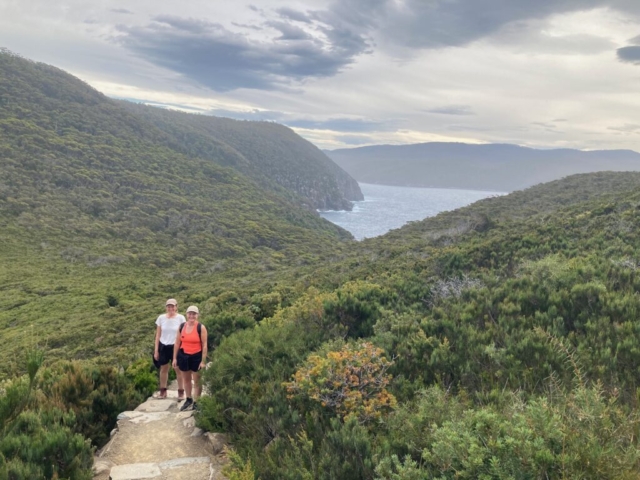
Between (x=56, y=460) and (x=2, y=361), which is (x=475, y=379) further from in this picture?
(x=2, y=361)

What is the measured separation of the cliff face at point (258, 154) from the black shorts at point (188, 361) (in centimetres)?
12501

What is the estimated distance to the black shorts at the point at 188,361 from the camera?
6789mm

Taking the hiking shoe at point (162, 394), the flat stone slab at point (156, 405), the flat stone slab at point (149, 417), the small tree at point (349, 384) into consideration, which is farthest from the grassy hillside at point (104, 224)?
the small tree at point (349, 384)

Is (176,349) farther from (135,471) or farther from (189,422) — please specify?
(135,471)

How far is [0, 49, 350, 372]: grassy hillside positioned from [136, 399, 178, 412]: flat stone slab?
16.3 feet

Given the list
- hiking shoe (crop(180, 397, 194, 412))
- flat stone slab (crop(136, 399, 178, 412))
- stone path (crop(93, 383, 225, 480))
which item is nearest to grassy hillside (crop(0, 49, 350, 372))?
flat stone slab (crop(136, 399, 178, 412))

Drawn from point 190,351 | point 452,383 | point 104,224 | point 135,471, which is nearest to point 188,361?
point 190,351

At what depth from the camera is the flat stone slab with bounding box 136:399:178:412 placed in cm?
635

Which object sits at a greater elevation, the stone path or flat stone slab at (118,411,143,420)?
the stone path

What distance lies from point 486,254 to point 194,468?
12175mm

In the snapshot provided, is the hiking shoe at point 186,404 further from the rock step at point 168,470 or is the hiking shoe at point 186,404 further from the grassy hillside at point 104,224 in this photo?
the grassy hillside at point 104,224

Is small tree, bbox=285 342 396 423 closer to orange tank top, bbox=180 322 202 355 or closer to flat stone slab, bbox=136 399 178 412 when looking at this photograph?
orange tank top, bbox=180 322 202 355

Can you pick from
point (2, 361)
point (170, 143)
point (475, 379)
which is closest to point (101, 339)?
point (2, 361)

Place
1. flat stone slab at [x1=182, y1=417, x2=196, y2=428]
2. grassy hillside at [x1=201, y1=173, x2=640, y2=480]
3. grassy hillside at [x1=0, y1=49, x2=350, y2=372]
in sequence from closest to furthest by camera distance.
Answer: grassy hillside at [x1=201, y1=173, x2=640, y2=480] < flat stone slab at [x1=182, y1=417, x2=196, y2=428] < grassy hillside at [x1=0, y1=49, x2=350, y2=372]
